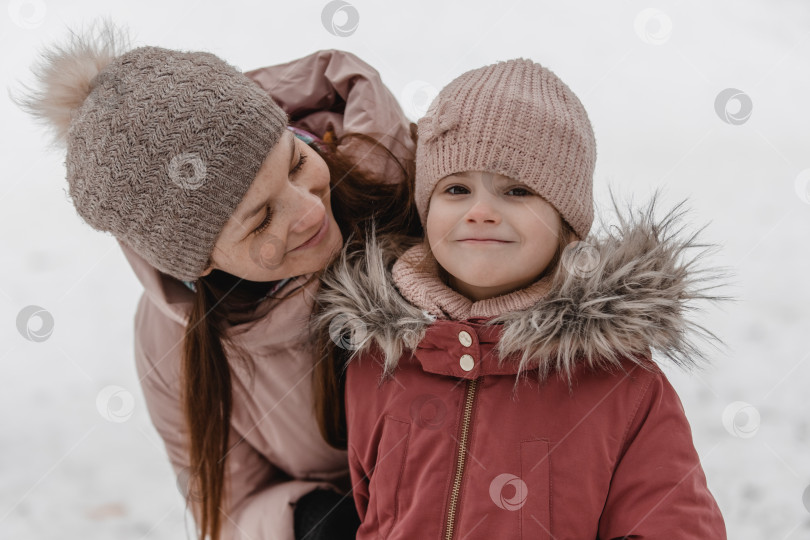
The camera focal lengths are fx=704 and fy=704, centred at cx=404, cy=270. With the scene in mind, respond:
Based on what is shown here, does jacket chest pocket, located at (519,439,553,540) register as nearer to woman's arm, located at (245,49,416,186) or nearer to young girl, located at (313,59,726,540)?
young girl, located at (313,59,726,540)

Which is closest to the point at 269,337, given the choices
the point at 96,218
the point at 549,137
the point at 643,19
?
the point at 96,218

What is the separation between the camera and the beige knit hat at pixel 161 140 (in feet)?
3.44

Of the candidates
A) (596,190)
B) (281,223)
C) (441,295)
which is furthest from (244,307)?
(596,190)

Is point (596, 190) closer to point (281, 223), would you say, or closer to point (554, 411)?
point (554, 411)

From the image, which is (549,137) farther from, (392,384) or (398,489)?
(398,489)

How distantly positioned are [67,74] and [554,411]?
3.12ft

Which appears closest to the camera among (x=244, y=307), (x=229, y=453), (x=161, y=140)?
(x=161, y=140)

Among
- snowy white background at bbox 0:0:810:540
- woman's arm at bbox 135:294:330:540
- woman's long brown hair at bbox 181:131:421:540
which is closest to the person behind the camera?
woman's long brown hair at bbox 181:131:421:540

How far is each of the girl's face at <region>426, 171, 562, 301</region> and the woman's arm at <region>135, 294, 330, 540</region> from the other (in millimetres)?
678

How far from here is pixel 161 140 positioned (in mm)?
1044

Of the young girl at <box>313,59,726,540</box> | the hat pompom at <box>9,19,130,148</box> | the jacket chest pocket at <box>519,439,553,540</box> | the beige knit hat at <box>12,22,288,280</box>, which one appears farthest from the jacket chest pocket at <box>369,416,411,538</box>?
the hat pompom at <box>9,19,130,148</box>

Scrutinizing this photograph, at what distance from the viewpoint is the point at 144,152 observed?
3.42 ft

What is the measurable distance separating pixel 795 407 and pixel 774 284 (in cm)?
32

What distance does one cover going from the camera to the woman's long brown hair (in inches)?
53.2
